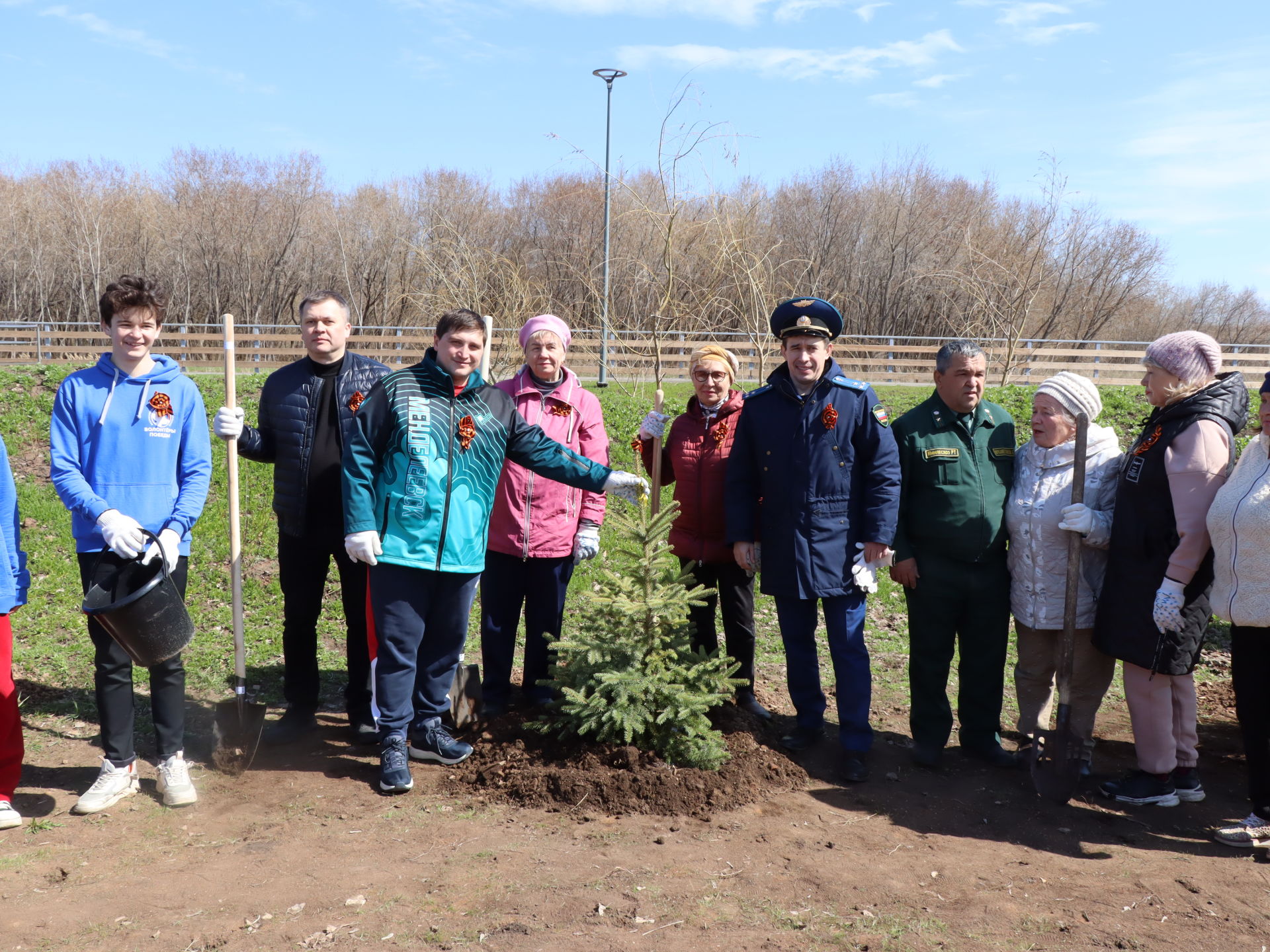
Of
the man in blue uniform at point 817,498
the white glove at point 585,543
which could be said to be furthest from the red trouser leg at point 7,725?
the man in blue uniform at point 817,498

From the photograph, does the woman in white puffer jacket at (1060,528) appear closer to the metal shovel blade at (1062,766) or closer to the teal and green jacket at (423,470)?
the metal shovel blade at (1062,766)

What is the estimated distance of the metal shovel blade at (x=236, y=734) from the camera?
438 centimetres

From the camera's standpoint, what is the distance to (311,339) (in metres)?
4.46

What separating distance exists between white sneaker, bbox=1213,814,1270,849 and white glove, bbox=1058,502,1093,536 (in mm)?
1350

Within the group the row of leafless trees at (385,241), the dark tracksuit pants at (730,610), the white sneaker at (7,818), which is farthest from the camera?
the row of leafless trees at (385,241)

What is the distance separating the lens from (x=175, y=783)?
4.02m

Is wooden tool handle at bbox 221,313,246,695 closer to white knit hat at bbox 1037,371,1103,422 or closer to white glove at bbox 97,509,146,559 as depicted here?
white glove at bbox 97,509,146,559

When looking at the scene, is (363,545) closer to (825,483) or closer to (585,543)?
(585,543)

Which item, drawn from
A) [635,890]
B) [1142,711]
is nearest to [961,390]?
[1142,711]

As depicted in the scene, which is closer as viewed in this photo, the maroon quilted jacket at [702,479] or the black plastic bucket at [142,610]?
the black plastic bucket at [142,610]

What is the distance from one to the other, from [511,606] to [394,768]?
3.53 feet

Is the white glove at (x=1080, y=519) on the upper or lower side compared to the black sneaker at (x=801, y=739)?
upper

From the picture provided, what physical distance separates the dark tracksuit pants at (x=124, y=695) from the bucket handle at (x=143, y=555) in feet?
0.13

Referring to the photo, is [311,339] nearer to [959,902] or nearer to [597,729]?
[597,729]
